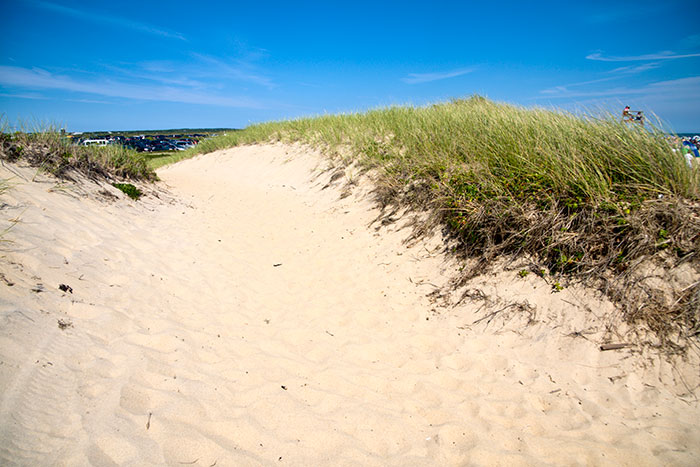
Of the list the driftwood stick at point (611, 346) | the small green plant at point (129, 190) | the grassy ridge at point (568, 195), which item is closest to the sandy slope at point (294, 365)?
the driftwood stick at point (611, 346)

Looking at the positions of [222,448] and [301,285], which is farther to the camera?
[301,285]

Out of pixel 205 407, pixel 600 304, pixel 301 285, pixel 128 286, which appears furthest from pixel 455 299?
pixel 128 286

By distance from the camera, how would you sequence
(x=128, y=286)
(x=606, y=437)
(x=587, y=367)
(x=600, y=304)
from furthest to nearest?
(x=128, y=286) → (x=600, y=304) → (x=587, y=367) → (x=606, y=437)

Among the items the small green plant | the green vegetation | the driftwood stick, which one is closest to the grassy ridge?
the driftwood stick

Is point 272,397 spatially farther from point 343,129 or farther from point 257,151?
point 257,151

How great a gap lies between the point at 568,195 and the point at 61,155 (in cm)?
791

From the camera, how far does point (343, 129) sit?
10.5 m

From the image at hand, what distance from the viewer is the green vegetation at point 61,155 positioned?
5.68 metres

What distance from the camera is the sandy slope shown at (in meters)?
2.23

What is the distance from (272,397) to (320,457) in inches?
25.6

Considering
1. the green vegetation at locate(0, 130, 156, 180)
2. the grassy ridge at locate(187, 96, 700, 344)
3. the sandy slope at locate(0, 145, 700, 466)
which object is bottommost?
the sandy slope at locate(0, 145, 700, 466)

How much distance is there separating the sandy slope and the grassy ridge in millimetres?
393

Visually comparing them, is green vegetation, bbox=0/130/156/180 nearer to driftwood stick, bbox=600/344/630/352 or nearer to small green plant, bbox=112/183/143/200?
small green plant, bbox=112/183/143/200

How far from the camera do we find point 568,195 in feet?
13.3
